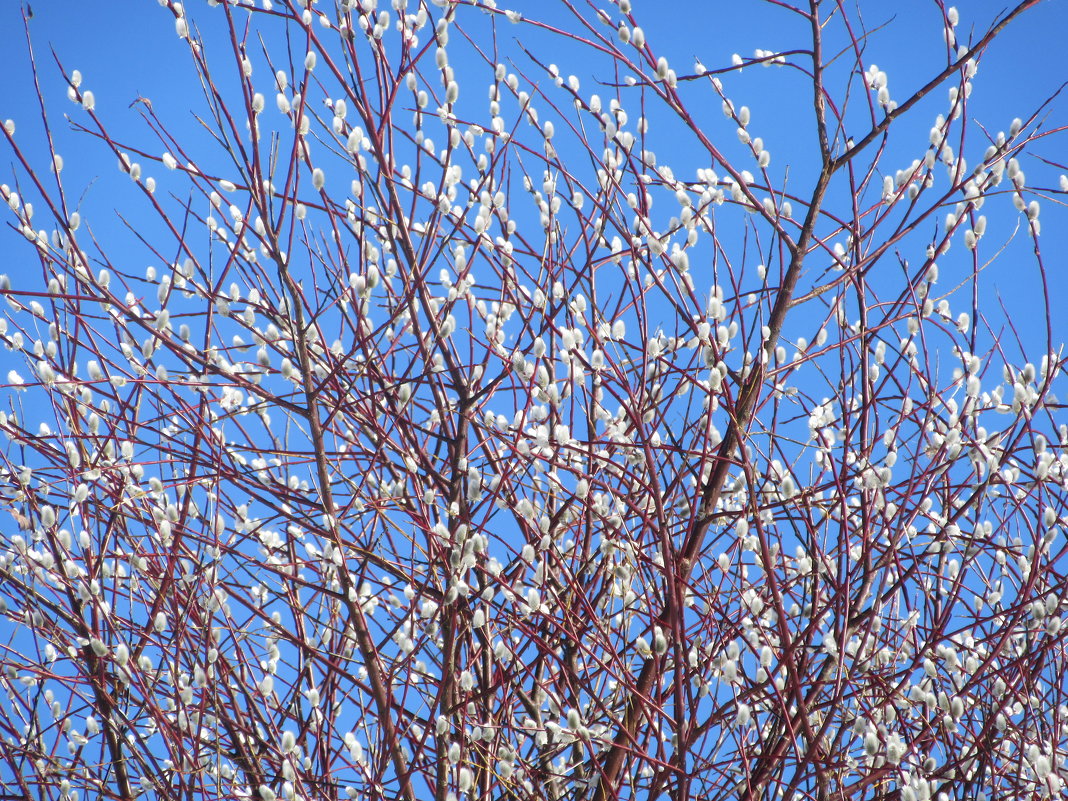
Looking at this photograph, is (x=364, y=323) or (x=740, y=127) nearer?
(x=364, y=323)

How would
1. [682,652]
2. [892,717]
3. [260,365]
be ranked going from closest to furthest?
[682,652], [892,717], [260,365]

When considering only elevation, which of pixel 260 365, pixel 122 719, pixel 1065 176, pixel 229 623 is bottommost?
pixel 122 719

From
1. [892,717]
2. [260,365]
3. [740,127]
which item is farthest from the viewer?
[740,127]

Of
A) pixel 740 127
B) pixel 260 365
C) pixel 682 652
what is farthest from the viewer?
pixel 740 127

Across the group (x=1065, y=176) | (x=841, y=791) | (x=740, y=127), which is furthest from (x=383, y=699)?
(x=1065, y=176)

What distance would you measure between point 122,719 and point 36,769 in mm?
236

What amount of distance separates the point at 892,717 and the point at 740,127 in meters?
1.11

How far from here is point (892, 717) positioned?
1.78m

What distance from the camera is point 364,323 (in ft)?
6.17

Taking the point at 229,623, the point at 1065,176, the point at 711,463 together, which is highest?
the point at 1065,176

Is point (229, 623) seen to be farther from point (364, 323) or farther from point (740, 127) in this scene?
point (740, 127)

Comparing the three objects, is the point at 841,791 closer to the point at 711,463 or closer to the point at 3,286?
the point at 711,463

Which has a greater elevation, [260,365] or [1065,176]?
[1065,176]

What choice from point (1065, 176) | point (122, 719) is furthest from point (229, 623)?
point (1065, 176)
